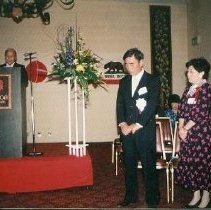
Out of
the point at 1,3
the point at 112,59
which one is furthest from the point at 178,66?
the point at 1,3

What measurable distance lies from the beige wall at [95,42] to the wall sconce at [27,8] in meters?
0.13

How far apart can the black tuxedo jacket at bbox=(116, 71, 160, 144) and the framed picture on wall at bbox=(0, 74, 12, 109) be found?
4.39 ft

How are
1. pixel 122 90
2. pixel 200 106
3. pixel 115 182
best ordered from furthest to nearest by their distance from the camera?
pixel 115 182, pixel 122 90, pixel 200 106

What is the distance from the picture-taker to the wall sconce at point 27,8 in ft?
25.2

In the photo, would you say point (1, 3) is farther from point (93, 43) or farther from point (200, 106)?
point (200, 106)

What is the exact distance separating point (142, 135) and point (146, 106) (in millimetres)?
295

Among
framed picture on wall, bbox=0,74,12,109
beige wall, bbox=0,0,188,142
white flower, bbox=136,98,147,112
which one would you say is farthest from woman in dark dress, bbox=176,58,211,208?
beige wall, bbox=0,0,188,142

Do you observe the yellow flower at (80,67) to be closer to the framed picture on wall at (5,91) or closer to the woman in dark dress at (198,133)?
the framed picture on wall at (5,91)

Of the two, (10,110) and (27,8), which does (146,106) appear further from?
(27,8)

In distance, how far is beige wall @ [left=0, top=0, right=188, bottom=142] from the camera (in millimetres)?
8305

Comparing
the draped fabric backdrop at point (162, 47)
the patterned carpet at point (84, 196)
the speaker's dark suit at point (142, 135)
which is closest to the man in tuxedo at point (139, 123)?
the speaker's dark suit at point (142, 135)

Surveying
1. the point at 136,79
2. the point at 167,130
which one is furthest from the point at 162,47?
the point at 136,79

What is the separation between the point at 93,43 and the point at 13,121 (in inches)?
194

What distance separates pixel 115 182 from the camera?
16.2 ft
